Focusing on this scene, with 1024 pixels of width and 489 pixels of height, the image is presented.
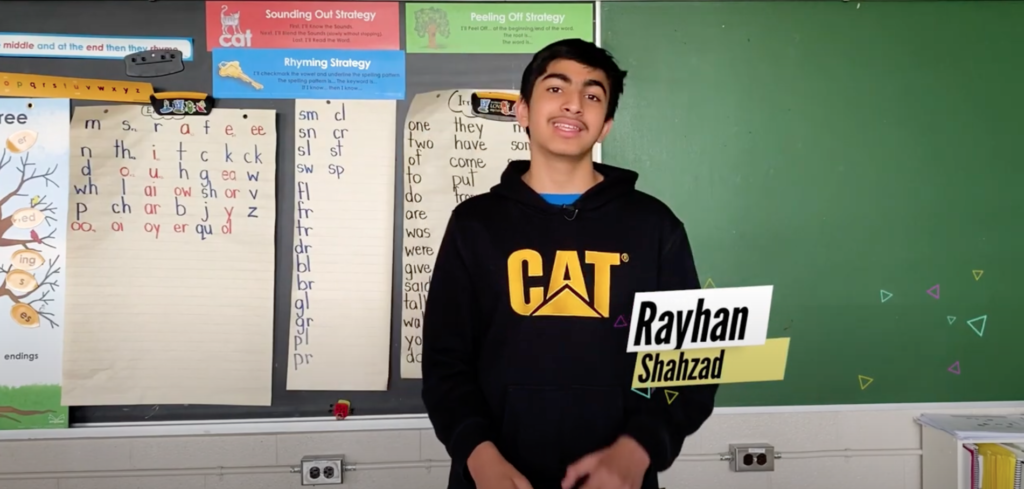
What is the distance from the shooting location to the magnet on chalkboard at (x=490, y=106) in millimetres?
1589

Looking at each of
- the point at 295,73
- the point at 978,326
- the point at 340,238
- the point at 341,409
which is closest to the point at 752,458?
the point at 978,326

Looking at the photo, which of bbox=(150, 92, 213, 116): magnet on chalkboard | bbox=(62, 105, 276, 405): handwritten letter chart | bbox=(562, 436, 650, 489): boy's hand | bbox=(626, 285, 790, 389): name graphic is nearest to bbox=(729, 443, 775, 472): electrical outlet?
bbox=(626, 285, 790, 389): name graphic

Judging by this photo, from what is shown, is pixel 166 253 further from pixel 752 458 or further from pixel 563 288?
pixel 752 458

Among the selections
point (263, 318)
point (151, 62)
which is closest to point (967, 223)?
point (263, 318)

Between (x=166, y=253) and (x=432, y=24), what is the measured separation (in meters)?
0.94

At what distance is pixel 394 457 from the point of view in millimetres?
1584

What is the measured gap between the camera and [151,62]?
1551 mm

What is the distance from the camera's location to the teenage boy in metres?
1.06

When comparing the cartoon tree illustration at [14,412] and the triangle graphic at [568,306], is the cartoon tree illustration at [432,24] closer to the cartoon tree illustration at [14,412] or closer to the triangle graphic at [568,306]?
the triangle graphic at [568,306]

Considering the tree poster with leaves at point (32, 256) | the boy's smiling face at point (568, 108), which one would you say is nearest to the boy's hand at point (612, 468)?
the boy's smiling face at point (568, 108)

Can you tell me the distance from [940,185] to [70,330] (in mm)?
2420

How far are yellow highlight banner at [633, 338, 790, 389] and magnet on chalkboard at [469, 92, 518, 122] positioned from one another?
80 centimetres

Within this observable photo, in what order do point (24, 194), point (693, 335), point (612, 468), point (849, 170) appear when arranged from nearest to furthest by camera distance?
point (612, 468) → point (693, 335) → point (24, 194) → point (849, 170)

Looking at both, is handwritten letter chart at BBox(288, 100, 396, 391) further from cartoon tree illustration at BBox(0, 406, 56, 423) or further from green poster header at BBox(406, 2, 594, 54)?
cartoon tree illustration at BBox(0, 406, 56, 423)
